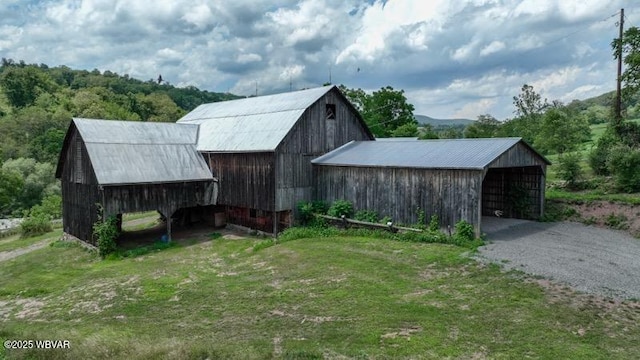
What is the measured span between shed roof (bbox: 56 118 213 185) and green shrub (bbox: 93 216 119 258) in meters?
2.14

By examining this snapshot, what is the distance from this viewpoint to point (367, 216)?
23.2 metres

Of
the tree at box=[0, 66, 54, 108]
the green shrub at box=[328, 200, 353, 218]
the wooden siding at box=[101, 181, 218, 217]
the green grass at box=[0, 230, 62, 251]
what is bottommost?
the green grass at box=[0, 230, 62, 251]

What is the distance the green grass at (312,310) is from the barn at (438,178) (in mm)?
2391

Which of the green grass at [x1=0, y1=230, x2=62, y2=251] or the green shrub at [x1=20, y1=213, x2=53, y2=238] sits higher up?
the green shrub at [x1=20, y1=213, x2=53, y2=238]

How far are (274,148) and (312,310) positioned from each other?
12.4 meters

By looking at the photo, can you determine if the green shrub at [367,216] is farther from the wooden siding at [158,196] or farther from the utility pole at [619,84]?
the utility pole at [619,84]

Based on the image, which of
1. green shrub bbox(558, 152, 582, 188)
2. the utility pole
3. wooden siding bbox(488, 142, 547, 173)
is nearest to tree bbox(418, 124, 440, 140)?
the utility pole

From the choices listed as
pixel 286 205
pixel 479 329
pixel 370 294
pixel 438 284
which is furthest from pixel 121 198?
pixel 479 329

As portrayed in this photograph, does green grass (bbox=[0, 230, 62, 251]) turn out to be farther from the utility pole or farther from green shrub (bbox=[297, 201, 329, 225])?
the utility pole

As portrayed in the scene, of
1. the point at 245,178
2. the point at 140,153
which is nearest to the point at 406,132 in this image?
the point at 245,178

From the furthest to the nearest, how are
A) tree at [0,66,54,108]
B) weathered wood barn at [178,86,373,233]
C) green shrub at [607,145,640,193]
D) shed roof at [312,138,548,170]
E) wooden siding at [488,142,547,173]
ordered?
tree at [0,66,54,108] < green shrub at [607,145,640,193] < weathered wood barn at [178,86,373,233] < wooden siding at [488,142,547,173] < shed roof at [312,138,548,170]

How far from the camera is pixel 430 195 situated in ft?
68.2

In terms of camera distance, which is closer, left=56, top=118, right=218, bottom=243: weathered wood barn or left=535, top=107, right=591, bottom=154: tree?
left=56, top=118, right=218, bottom=243: weathered wood barn

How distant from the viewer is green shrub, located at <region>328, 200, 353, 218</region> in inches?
944
